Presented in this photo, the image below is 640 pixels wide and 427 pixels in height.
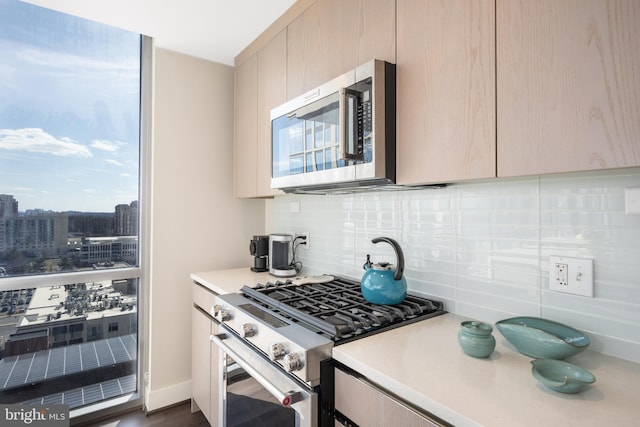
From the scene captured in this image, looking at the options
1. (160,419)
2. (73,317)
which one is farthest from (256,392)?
(73,317)

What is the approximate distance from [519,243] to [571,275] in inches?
7.1

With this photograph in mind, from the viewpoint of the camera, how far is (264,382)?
4.04ft

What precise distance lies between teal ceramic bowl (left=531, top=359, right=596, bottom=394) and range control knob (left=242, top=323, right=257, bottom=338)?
93cm

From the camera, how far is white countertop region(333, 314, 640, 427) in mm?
688

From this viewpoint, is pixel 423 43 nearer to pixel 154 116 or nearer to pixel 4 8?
pixel 154 116

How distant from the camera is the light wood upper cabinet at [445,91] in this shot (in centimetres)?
98

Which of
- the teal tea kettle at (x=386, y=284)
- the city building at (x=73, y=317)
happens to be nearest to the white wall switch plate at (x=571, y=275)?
the teal tea kettle at (x=386, y=284)

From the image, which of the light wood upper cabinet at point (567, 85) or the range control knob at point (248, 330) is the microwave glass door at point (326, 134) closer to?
the light wood upper cabinet at point (567, 85)

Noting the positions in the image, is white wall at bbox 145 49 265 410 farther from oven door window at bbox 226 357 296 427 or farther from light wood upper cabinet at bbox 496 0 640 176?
light wood upper cabinet at bbox 496 0 640 176

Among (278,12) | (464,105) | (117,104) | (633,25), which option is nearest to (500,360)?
(464,105)

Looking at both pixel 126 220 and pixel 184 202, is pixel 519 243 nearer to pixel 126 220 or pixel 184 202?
pixel 184 202

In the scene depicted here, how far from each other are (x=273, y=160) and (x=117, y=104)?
50.7 inches

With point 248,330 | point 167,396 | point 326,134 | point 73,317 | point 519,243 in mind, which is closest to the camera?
point 519,243

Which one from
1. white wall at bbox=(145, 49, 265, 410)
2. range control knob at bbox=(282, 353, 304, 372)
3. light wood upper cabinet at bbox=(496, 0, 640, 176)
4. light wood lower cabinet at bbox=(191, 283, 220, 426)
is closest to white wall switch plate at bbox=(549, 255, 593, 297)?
light wood upper cabinet at bbox=(496, 0, 640, 176)
